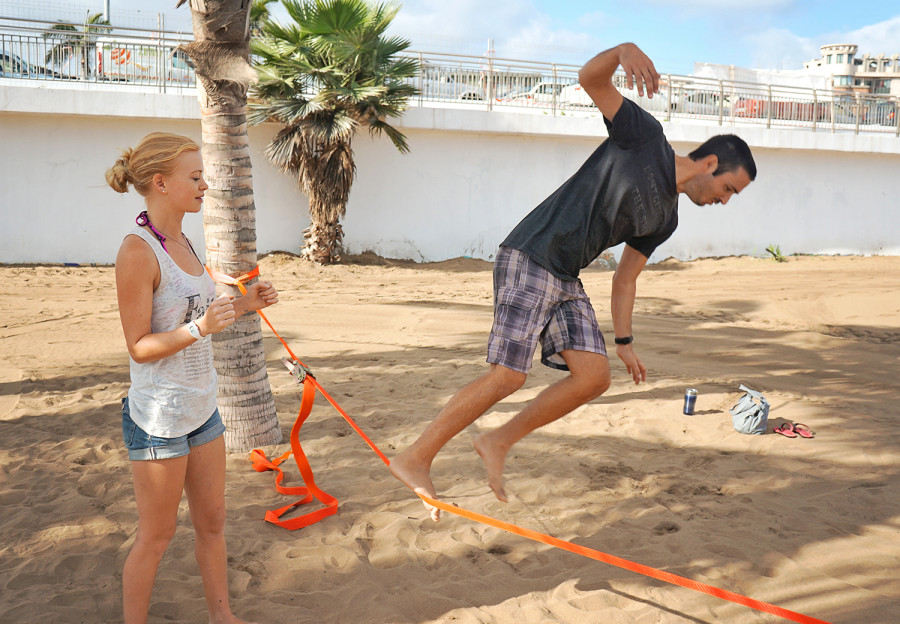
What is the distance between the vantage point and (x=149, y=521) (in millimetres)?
2537

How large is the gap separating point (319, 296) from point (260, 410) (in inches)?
264

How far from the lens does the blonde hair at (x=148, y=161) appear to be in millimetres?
2469

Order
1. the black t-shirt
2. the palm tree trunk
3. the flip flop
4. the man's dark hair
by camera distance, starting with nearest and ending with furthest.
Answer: the black t-shirt < the man's dark hair < the flip flop < the palm tree trunk

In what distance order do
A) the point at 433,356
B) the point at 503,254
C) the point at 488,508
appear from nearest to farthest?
the point at 503,254 → the point at 488,508 → the point at 433,356

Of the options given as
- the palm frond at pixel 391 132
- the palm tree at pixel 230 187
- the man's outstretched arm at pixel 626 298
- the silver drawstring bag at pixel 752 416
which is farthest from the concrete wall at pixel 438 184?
the man's outstretched arm at pixel 626 298

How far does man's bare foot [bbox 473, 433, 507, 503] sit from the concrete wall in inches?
502

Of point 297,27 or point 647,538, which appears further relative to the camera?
point 297,27

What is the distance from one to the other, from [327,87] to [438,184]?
3415 millimetres

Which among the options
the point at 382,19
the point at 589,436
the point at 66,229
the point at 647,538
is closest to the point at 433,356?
the point at 589,436

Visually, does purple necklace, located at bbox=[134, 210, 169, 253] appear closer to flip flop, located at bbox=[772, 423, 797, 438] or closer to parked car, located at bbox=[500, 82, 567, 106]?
flip flop, located at bbox=[772, 423, 797, 438]

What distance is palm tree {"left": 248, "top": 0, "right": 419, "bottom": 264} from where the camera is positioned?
1367 centimetres

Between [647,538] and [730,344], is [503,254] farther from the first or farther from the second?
[730,344]

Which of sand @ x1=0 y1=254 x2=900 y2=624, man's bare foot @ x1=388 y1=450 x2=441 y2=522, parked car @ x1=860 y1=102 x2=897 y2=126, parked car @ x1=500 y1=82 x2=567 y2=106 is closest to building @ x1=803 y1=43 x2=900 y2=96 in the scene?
parked car @ x1=860 y1=102 x2=897 y2=126

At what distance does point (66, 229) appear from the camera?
1430 cm
